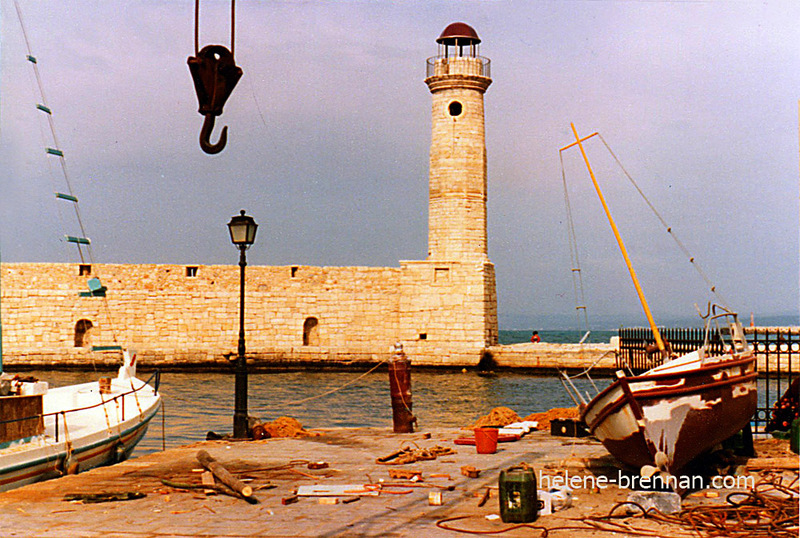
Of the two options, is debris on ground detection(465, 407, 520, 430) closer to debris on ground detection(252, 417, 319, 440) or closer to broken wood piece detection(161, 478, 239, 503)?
debris on ground detection(252, 417, 319, 440)

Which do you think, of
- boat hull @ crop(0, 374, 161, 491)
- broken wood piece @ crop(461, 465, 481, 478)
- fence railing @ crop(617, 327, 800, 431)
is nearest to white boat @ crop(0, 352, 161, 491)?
boat hull @ crop(0, 374, 161, 491)

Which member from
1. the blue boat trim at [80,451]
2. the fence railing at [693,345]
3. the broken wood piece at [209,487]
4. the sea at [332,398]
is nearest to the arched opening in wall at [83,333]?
the sea at [332,398]

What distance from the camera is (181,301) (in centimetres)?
3584

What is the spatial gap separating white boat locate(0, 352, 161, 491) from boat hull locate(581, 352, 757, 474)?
5.33 metres

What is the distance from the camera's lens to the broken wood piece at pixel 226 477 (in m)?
6.82

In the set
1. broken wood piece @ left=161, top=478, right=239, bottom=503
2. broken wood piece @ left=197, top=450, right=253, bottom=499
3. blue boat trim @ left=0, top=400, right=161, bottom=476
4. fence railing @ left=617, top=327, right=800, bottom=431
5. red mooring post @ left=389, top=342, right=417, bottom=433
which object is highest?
fence railing @ left=617, top=327, right=800, bottom=431

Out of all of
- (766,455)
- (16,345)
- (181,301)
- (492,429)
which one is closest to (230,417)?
(492,429)

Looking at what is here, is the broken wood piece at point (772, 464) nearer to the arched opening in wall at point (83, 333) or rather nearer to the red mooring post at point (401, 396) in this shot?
the red mooring post at point (401, 396)

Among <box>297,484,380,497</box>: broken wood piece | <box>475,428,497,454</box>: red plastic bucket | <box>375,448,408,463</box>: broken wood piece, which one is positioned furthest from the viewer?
<box>475,428,497,454</box>: red plastic bucket

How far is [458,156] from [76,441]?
24932mm

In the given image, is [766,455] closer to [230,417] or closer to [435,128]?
[230,417]

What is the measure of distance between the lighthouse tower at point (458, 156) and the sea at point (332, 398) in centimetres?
516

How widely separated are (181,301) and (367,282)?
7.67 m

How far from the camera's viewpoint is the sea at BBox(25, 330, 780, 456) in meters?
19.4
